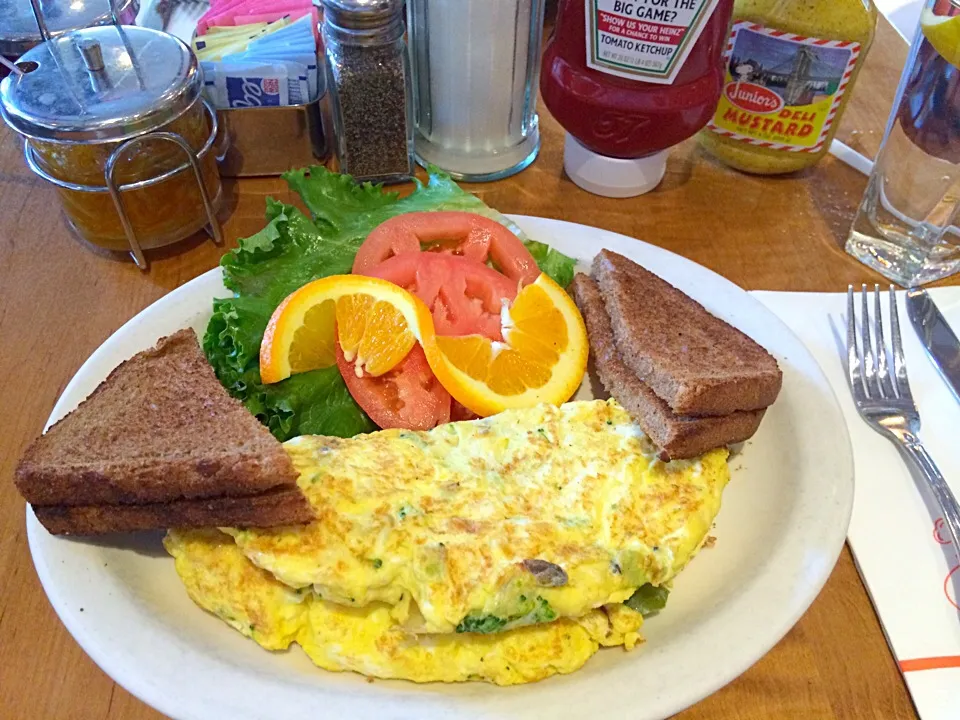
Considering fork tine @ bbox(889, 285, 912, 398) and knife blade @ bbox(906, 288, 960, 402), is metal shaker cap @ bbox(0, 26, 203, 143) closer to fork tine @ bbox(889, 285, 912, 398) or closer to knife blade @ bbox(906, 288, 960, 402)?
fork tine @ bbox(889, 285, 912, 398)

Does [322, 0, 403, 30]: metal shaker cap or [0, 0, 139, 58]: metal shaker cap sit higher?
[322, 0, 403, 30]: metal shaker cap

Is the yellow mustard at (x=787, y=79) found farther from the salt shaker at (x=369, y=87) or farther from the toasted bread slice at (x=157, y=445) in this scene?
the toasted bread slice at (x=157, y=445)

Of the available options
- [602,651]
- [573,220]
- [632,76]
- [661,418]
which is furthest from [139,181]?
[602,651]

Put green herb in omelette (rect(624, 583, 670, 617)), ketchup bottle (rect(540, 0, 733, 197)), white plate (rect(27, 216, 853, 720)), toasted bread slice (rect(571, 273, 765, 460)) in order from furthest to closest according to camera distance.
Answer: ketchup bottle (rect(540, 0, 733, 197))
toasted bread slice (rect(571, 273, 765, 460))
green herb in omelette (rect(624, 583, 670, 617))
white plate (rect(27, 216, 853, 720))

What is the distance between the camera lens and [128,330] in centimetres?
180

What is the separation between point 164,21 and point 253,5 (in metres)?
0.46

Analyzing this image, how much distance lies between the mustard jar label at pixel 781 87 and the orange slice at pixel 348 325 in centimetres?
153

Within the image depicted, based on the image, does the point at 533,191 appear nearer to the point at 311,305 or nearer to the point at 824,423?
the point at 311,305

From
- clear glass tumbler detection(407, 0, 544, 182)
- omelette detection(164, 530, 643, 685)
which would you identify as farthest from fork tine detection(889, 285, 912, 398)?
clear glass tumbler detection(407, 0, 544, 182)

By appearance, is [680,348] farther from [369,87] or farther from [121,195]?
[121,195]

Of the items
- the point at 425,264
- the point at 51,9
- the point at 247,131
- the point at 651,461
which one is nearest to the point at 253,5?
the point at 247,131

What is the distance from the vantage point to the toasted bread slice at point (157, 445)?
4.30 feet

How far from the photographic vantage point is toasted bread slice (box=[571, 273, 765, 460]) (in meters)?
1.50

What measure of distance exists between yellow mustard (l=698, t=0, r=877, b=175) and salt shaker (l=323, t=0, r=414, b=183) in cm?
112
